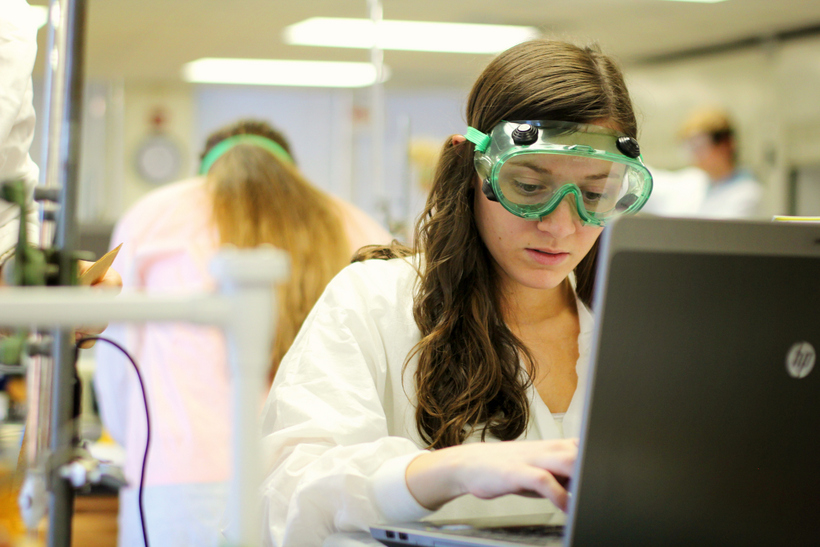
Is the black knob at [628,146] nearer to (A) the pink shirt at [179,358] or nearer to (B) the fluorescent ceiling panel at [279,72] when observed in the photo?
(A) the pink shirt at [179,358]

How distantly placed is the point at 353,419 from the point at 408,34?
4.92 metres

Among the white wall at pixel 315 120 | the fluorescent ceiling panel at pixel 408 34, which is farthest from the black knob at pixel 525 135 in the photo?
the white wall at pixel 315 120

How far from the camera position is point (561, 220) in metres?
1.21

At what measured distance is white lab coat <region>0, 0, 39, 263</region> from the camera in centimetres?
117

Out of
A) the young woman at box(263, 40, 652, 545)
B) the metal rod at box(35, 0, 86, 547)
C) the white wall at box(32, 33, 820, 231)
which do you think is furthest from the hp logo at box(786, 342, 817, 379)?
the white wall at box(32, 33, 820, 231)

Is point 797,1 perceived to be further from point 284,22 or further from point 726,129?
point 284,22

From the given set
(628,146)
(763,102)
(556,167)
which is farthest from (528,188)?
(763,102)

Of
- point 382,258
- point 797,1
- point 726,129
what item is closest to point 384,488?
point 382,258

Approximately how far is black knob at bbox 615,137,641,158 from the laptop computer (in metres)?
0.47

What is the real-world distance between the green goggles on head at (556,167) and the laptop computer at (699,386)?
46 centimetres

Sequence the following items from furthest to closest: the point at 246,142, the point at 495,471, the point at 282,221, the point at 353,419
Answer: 1. the point at 246,142
2. the point at 282,221
3. the point at 353,419
4. the point at 495,471

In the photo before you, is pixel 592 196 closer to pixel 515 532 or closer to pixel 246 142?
pixel 515 532

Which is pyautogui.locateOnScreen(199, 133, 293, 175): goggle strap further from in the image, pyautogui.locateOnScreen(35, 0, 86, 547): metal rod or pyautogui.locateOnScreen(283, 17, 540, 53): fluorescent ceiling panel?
pyautogui.locateOnScreen(283, 17, 540, 53): fluorescent ceiling panel

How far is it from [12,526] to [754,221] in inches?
25.7
